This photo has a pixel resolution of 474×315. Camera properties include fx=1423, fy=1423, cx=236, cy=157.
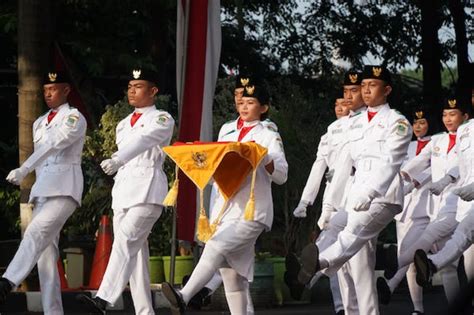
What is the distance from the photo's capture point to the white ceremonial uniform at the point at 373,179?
10.5 m

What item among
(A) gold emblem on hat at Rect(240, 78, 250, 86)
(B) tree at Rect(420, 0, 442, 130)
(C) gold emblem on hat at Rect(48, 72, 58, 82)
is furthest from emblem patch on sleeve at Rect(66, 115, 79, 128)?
(B) tree at Rect(420, 0, 442, 130)

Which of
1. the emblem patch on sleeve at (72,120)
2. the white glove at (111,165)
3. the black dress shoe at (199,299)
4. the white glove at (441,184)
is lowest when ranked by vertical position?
the black dress shoe at (199,299)

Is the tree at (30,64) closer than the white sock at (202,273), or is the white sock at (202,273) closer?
the white sock at (202,273)

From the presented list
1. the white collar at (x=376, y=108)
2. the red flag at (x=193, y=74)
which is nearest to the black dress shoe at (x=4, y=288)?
the red flag at (x=193, y=74)

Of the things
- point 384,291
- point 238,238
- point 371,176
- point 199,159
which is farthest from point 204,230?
point 384,291

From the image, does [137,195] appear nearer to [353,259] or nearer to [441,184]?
[353,259]

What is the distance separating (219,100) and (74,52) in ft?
6.51

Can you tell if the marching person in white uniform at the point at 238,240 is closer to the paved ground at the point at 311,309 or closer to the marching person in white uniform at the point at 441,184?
the marching person in white uniform at the point at 441,184

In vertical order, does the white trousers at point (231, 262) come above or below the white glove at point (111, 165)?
below

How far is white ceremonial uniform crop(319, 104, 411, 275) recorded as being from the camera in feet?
34.4

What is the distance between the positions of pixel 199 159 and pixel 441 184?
344 centimetres

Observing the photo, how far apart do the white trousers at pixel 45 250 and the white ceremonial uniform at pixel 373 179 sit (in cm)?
251

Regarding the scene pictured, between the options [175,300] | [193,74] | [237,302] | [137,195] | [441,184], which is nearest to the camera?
[175,300]

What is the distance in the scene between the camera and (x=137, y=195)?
11.6 metres
